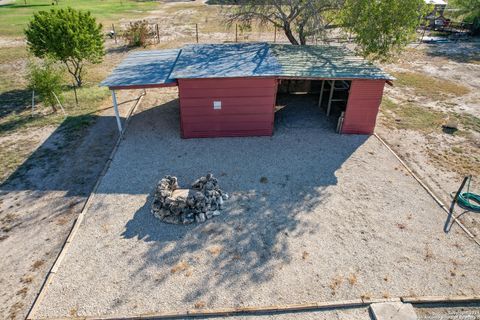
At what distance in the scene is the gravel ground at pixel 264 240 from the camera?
737cm

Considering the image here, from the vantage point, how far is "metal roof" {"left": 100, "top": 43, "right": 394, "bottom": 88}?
12406 mm

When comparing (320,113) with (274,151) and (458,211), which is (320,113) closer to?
(274,151)

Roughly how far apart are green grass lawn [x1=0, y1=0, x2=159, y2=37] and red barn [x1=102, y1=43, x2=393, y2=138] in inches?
984

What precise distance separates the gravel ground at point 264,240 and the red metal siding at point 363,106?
1440 mm

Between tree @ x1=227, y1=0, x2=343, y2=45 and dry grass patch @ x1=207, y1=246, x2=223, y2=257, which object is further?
tree @ x1=227, y1=0, x2=343, y2=45

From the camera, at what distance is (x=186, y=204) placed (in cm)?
927

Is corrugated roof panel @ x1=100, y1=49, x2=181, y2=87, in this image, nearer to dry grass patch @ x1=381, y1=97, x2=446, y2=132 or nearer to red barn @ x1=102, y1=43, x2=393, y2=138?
red barn @ x1=102, y1=43, x2=393, y2=138

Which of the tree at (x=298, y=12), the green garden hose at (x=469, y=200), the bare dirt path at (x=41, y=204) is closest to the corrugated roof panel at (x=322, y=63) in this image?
the tree at (x=298, y=12)

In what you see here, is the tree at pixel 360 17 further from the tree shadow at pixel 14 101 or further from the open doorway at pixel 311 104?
the tree shadow at pixel 14 101

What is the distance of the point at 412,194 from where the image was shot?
10.6 m

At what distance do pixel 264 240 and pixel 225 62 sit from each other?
8.03 metres

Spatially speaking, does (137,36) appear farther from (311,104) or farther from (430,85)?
(430,85)

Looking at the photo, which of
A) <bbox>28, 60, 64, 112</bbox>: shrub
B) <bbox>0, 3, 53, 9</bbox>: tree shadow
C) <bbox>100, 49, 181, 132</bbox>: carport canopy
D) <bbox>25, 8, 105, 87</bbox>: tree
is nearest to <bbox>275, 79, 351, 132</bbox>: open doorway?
<bbox>100, 49, 181, 132</bbox>: carport canopy

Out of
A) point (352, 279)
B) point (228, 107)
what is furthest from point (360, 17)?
point (352, 279)
